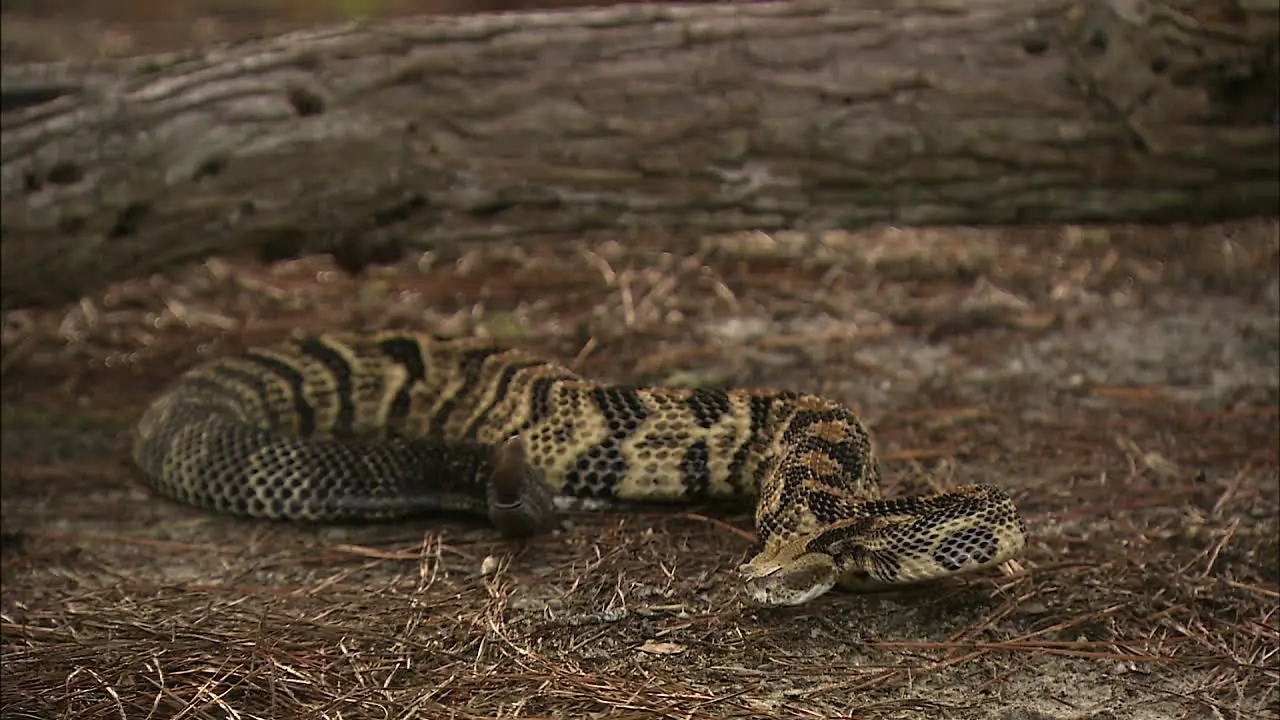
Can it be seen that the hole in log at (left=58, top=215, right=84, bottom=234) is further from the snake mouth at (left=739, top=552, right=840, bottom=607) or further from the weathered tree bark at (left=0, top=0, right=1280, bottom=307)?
the snake mouth at (left=739, top=552, right=840, bottom=607)

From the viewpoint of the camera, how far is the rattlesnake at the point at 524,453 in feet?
11.1

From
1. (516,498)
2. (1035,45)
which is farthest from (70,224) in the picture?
(1035,45)

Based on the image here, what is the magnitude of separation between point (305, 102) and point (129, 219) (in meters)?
0.77

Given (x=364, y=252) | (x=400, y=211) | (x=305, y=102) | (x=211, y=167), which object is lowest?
(x=364, y=252)

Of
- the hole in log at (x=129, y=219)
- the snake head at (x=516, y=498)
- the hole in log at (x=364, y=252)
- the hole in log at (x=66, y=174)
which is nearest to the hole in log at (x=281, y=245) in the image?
the hole in log at (x=364, y=252)

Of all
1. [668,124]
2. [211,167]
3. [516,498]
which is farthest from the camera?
[668,124]

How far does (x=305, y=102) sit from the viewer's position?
17.0 ft

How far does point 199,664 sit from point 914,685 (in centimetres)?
163

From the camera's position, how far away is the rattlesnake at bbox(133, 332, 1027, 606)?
11.1 ft

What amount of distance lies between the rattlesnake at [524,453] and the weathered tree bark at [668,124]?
66 centimetres

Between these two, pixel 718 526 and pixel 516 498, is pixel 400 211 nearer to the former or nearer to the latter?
pixel 516 498

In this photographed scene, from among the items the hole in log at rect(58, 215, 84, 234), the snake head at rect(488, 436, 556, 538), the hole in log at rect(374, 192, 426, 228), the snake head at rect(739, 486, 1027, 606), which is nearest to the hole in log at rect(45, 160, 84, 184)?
the hole in log at rect(58, 215, 84, 234)

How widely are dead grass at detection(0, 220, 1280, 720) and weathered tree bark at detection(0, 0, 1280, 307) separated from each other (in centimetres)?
57

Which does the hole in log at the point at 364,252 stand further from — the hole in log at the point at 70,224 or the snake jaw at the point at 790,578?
the snake jaw at the point at 790,578
